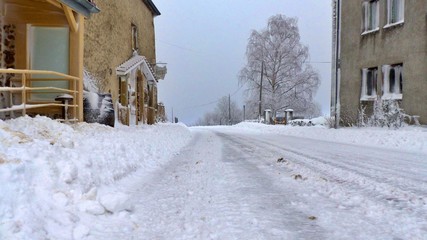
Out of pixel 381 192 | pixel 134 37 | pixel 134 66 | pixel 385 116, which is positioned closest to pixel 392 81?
pixel 385 116

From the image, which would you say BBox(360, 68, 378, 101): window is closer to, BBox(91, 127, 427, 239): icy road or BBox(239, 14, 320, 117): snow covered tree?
BBox(91, 127, 427, 239): icy road

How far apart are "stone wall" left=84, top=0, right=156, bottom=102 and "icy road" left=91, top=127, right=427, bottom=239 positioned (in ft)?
35.8

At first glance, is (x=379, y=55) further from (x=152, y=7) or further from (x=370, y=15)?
(x=152, y=7)

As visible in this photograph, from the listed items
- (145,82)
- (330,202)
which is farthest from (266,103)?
(330,202)

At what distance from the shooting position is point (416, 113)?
15164 mm

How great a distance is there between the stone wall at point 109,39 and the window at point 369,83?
471 inches

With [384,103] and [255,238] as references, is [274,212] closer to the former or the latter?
[255,238]

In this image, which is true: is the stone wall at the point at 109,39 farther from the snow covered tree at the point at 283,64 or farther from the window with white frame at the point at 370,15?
the snow covered tree at the point at 283,64

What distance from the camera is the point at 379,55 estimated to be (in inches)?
693

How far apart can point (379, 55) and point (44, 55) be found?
13.9 meters

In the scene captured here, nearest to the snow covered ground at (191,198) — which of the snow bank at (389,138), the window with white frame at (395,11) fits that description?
the snow bank at (389,138)

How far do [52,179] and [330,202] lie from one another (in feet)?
9.46

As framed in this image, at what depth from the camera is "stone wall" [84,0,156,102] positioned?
16281mm

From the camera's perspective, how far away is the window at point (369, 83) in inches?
718
